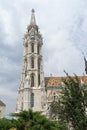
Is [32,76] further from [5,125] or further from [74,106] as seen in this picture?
[74,106]

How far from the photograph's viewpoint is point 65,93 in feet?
69.5

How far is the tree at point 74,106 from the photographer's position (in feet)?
63.5

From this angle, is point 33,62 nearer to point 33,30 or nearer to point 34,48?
point 34,48

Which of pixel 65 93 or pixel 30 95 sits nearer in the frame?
pixel 65 93

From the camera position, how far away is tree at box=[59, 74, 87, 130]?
19.4m

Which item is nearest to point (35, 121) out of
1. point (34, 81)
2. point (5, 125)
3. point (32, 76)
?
point (5, 125)

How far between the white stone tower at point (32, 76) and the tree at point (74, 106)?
47723 mm

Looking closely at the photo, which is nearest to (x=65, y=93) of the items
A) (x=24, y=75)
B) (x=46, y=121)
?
(x=46, y=121)

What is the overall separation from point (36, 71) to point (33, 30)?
13118 millimetres

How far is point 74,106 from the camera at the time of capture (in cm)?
2012

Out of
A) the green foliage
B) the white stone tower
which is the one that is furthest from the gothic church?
the green foliage

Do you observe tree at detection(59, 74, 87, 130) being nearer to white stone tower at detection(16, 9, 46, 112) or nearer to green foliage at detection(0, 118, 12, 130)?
green foliage at detection(0, 118, 12, 130)

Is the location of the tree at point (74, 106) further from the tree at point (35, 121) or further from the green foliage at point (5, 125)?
the green foliage at point (5, 125)

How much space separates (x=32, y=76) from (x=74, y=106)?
54.9 meters
